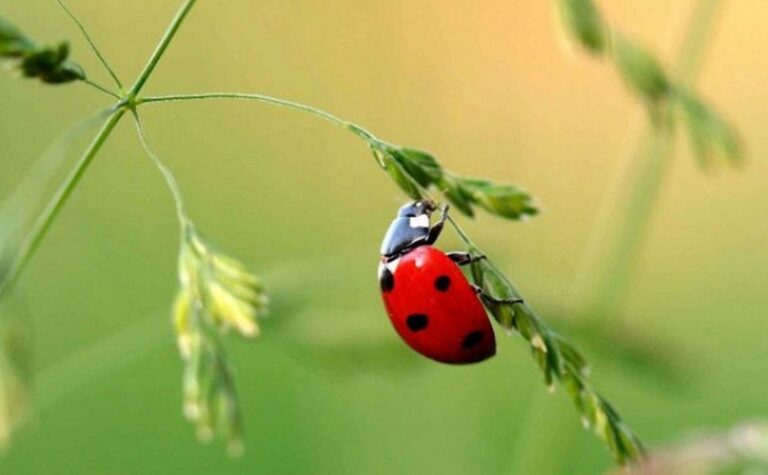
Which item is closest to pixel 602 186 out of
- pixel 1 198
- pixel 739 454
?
pixel 1 198

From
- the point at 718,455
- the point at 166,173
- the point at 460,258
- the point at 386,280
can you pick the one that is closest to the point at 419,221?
the point at 386,280

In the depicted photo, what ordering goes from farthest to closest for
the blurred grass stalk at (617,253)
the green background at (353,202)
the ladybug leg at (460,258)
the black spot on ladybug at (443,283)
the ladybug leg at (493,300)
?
the green background at (353,202) → the blurred grass stalk at (617,253) → the black spot on ladybug at (443,283) → the ladybug leg at (460,258) → the ladybug leg at (493,300)

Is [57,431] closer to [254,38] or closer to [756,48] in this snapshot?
[254,38]

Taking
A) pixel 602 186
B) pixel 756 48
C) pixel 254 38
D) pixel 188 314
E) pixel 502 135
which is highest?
pixel 756 48

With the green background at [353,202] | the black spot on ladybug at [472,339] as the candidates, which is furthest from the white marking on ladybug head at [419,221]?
the green background at [353,202]

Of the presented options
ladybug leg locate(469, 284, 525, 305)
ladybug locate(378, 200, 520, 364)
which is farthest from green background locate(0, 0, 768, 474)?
ladybug leg locate(469, 284, 525, 305)

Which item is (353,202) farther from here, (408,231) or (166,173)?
(166,173)

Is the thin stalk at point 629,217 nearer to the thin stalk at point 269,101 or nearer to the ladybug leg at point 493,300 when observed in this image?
the ladybug leg at point 493,300
